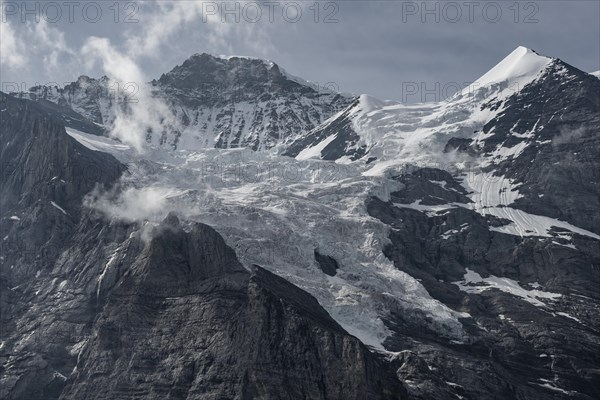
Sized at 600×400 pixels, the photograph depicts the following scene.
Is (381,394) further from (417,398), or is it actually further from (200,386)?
(200,386)

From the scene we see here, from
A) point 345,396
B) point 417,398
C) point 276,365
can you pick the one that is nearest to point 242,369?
point 276,365

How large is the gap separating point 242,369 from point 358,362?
71.4ft

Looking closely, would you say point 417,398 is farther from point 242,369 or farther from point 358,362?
point 242,369

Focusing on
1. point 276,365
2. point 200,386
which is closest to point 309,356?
point 276,365

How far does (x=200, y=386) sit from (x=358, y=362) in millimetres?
30172

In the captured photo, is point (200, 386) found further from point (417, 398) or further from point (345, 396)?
point (417, 398)

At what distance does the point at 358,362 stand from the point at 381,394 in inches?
287

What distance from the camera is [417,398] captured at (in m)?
198

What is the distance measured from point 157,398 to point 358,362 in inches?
1525

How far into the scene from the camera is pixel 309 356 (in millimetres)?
199500

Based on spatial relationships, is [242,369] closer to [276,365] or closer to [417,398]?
[276,365]

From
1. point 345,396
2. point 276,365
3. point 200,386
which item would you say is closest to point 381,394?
point 345,396

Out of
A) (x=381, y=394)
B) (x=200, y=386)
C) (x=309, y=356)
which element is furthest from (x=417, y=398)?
(x=200, y=386)

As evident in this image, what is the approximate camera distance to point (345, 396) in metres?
191
